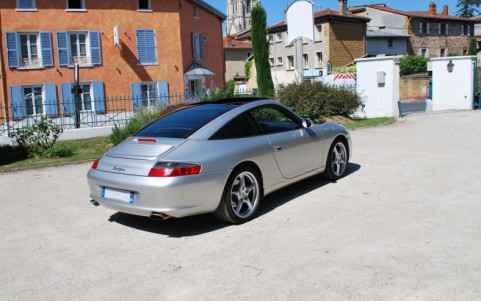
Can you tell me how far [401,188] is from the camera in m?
7.02

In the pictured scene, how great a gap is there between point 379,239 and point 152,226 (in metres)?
2.64

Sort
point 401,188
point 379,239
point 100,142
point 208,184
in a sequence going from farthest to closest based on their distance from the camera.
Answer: point 100,142, point 401,188, point 208,184, point 379,239

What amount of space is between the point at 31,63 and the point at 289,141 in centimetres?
2541

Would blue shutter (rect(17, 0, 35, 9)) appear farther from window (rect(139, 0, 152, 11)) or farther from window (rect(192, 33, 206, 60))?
window (rect(192, 33, 206, 60))

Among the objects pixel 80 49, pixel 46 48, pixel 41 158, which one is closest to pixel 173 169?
pixel 41 158

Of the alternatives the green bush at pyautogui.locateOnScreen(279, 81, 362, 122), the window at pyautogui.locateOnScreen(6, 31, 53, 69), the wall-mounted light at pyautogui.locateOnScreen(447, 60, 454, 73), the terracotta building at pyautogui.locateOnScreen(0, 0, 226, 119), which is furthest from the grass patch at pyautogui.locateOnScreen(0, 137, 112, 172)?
the window at pyautogui.locateOnScreen(6, 31, 53, 69)

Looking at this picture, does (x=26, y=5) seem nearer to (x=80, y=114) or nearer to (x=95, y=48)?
(x=95, y=48)

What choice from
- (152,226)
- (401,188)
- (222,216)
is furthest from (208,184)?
(401,188)

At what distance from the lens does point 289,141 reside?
6.47 m

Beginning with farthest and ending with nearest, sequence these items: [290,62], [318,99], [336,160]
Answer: [290,62] < [318,99] < [336,160]

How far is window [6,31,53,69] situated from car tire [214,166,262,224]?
25431 millimetres

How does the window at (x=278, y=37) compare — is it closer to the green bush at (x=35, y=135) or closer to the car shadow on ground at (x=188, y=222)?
the green bush at (x=35, y=135)

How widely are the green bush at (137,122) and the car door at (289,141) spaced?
22.1ft

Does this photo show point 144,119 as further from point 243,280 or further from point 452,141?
point 243,280
